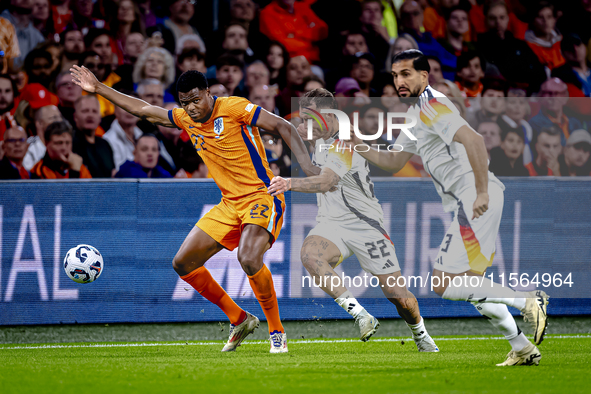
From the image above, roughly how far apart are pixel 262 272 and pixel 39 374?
1996 mm

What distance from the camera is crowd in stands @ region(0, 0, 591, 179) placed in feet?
26.2

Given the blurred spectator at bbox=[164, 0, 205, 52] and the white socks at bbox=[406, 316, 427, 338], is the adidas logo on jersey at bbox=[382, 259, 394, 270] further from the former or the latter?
the blurred spectator at bbox=[164, 0, 205, 52]

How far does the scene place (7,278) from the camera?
6898 millimetres

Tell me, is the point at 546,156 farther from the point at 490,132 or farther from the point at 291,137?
the point at 291,137

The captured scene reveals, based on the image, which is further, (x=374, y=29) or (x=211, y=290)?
(x=374, y=29)

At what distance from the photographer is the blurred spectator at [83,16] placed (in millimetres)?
9164

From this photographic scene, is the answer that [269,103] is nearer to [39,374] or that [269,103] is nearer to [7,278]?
[7,278]

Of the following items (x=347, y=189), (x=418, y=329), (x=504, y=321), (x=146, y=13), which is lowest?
(x=418, y=329)

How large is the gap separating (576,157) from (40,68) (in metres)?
6.63

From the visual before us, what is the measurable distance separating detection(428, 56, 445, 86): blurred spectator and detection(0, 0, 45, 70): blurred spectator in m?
5.02

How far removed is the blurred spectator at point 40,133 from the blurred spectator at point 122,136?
0.61 metres

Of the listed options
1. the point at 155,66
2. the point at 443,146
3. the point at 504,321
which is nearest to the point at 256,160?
the point at 443,146

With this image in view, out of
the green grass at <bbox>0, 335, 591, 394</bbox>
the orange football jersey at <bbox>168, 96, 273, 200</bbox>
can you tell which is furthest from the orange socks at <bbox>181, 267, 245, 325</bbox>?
the orange football jersey at <bbox>168, 96, 273, 200</bbox>

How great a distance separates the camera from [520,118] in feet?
28.7
